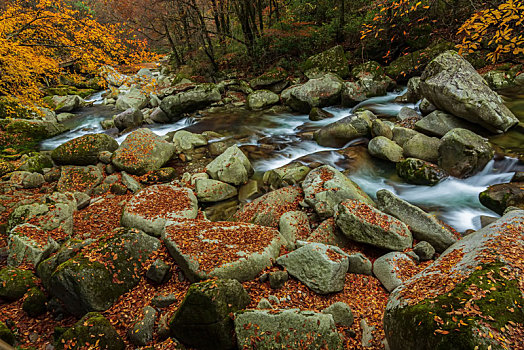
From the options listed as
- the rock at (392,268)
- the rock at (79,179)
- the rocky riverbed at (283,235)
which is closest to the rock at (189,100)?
the rocky riverbed at (283,235)

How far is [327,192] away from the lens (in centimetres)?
600

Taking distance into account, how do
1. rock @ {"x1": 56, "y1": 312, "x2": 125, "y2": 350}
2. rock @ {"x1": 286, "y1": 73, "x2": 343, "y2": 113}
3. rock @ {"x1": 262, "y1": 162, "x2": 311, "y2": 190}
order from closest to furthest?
1. rock @ {"x1": 56, "y1": 312, "x2": 125, "y2": 350}
2. rock @ {"x1": 262, "y1": 162, "x2": 311, "y2": 190}
3. rock @ {"x1": 286, "y1": 73, "x2": 343, "y2": 113}

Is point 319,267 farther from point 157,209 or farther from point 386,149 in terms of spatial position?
point 386,149

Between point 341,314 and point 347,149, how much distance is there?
6459 mm

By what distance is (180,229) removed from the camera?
16.4 ft

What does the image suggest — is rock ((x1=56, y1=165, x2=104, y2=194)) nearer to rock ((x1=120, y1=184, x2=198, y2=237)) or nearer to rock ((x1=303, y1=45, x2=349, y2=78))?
rock ((x1=120, y1=184, x2=198, y2=237))

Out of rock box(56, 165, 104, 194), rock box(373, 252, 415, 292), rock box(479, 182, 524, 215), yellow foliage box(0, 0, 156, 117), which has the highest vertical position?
yellow foliage box(0, 0, 156, 117)

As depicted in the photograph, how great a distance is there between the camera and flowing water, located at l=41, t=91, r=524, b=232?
6625 millimetres

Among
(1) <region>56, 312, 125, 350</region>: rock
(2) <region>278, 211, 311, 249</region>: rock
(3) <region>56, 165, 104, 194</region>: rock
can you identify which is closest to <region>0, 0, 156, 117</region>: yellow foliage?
(3) <region>56, 165, 104, 194</region>: rock

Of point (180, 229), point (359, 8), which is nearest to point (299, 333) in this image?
point (180, 229)

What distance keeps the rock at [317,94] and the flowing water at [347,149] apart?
1.70 feet

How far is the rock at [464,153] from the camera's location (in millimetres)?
6855

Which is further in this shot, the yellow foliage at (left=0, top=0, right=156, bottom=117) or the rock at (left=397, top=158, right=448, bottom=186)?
the rock at (left=397, top=158, right=448, bottom=186)

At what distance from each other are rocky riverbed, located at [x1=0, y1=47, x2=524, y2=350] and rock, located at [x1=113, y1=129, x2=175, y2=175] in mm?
51
